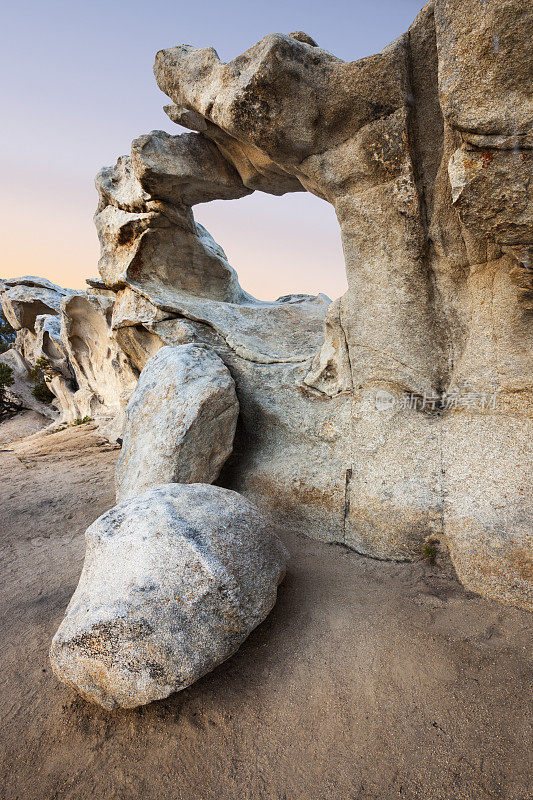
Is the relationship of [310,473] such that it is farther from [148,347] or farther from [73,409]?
[73,409]

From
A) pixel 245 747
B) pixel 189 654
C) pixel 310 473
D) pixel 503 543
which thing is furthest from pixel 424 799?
pixel 310 473

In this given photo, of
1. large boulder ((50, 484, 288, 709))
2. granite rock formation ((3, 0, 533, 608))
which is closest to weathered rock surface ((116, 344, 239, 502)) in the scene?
granite rock formation ((3, 0, 533, 608))

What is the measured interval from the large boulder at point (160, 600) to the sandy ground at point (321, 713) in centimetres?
22

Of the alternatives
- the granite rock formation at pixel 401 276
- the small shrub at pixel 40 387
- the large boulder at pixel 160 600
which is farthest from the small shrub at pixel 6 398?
the large boulder at pixel 160 600

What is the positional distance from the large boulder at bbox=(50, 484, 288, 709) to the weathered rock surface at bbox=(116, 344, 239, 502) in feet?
3.47

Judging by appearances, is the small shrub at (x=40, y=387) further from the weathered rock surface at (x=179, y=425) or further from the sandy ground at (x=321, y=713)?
the sandy ground at (x=321, y=713)

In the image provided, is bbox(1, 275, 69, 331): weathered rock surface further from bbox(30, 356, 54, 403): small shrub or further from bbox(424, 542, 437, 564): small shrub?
bbox(424, 542, 437, 564): small shrub

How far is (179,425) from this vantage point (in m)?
3.74

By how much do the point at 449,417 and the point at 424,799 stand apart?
2.32 meters

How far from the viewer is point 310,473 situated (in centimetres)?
376

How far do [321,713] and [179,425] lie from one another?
2.33 metres

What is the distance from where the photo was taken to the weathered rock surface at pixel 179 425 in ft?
12.1

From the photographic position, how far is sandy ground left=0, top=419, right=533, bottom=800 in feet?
6.08

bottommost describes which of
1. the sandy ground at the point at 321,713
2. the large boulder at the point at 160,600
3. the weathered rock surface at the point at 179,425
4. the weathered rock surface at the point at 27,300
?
the sandy ground at the point at 321,713
